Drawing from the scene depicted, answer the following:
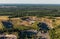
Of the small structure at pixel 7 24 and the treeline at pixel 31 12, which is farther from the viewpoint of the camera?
the treeline at pixel 31 12

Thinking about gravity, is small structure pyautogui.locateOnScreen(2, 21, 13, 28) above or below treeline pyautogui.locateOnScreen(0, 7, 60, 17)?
above

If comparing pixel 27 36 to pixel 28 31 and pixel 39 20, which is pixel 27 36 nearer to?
pixel 28 31

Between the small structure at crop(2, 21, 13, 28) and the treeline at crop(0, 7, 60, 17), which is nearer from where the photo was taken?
the small structure at crop(2, 21, 13, 28)

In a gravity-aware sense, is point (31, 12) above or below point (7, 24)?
below

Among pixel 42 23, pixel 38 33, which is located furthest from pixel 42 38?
pixel 42 23

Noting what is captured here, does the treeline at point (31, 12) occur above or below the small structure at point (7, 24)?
below

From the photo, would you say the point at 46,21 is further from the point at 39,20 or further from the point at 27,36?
the point at 27,36

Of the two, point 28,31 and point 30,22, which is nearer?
point 28,31

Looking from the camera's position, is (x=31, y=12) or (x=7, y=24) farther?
(x=31, y=12)

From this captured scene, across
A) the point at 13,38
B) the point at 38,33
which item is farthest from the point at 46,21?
the point at 13,38
